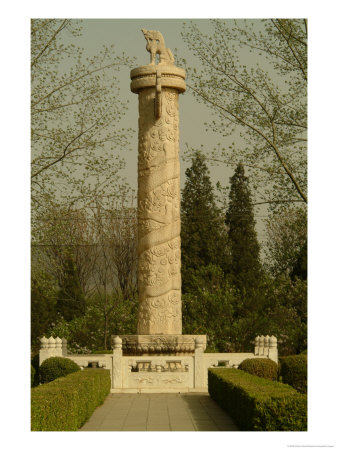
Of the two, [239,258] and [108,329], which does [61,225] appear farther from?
[239,258]

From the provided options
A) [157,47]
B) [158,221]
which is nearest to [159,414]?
[158,221]

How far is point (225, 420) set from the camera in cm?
892

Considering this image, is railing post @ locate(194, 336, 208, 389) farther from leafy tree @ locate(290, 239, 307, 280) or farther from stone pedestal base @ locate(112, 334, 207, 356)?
leafy tree @ locate(290, 239, 307, 280)

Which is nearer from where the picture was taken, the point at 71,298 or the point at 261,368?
the point at 261,368

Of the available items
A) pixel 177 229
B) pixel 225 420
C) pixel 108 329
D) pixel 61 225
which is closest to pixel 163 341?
pixel 177 229

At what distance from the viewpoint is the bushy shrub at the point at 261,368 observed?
11273mm

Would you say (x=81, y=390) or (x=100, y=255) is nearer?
(x=81, y=390)

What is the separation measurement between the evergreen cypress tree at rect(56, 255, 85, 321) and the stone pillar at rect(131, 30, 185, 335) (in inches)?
364

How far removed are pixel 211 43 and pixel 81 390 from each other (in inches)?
246

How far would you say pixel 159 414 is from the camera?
9461mm

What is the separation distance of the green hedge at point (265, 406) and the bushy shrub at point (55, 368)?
332cm

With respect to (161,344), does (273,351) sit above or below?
below

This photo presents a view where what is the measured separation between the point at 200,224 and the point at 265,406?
17500mm

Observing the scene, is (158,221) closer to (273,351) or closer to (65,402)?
(273,351)
